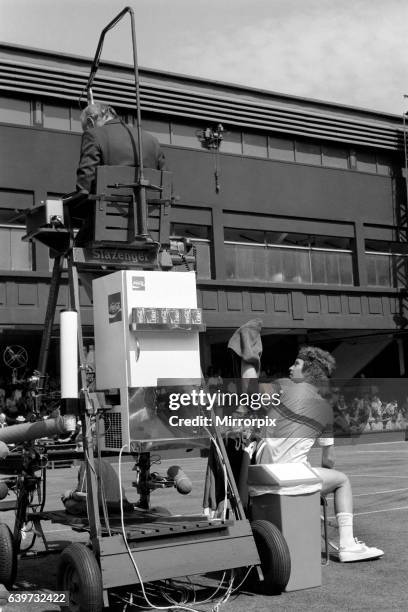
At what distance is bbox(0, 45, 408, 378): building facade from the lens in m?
28.0

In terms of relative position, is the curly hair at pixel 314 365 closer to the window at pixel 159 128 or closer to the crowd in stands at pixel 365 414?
the crowd in stands at pixel 365 414

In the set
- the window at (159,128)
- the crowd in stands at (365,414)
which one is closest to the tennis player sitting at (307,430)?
the crowd in stands at (365,414)

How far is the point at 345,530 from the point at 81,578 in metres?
2.72

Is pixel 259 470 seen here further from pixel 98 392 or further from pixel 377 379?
pixel 377 379

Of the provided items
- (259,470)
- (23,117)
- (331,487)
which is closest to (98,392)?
(259,470)

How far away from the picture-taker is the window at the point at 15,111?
2794cm

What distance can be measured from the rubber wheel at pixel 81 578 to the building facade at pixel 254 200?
21.6 m

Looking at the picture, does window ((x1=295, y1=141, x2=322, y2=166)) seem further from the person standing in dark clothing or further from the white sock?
the person standing in dark clothing

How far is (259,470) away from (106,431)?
1.19m

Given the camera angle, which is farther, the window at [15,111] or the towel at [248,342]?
the window at [15,111]

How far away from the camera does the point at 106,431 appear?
621cm

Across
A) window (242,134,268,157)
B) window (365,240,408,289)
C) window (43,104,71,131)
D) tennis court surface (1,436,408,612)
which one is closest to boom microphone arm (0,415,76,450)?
tennis court surface (1,436,408,612)

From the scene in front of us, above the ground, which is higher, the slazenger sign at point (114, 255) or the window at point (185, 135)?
the window at point (185, 135)

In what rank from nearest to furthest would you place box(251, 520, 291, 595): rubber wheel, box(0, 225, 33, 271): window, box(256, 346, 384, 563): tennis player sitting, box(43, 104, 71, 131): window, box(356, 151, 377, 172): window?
box(251, 520, 291, 595): rubber wheel < box(256, 346, 384, 563): tennis player sitting < box(0, 225, 33, 271): window < box(43, 104, 71, 131): window < box(356, 151, 377, 172): window
